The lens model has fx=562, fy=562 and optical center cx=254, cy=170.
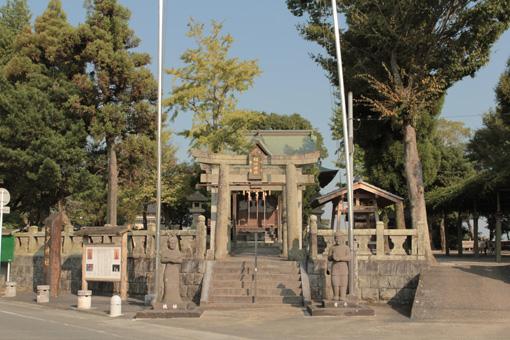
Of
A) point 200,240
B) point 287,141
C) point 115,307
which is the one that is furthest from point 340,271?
point 287,141

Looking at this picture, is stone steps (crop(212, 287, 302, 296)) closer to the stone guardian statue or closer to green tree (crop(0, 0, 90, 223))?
the stone guardian statue

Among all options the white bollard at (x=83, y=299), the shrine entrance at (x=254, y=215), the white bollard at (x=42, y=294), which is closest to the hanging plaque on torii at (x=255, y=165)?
the shrine entrance at (x=254, y=215)

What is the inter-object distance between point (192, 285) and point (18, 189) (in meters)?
13.8

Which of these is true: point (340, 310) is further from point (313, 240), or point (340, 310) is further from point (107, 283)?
point (107, 283)

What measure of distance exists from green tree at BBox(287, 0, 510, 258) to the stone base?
615cm

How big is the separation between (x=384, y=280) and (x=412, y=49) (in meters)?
8.14

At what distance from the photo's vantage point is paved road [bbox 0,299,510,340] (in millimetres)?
10812

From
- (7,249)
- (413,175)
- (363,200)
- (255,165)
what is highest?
(255,165)

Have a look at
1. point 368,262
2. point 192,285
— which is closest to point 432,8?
point 368,262

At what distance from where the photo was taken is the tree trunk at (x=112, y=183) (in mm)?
25734

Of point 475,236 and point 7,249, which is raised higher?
point 475,236

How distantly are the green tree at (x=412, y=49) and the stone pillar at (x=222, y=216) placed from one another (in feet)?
19.3

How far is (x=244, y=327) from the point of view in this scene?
39.9 ft

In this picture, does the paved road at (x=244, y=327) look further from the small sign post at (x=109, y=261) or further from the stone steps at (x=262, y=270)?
the small sign post at (x=109, y=261)
